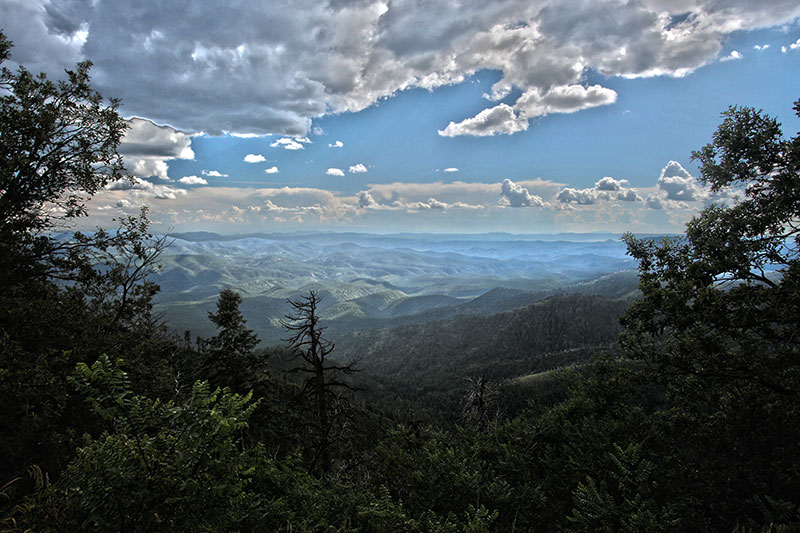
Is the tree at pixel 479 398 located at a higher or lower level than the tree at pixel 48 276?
lower

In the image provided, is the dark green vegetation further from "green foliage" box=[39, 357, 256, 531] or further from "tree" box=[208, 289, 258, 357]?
"tree" box=[208, 289, 258, 357]

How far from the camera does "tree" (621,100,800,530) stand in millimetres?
6879

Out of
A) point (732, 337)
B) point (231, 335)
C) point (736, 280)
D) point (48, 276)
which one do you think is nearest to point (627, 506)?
point (732, 337)

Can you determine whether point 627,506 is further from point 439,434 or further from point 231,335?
point 231,335

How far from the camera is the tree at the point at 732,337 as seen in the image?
6879mm

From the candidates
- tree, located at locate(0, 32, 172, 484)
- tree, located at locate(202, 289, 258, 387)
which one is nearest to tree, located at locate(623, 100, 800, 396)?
tree, located at locate(0, 32, 172, 484)

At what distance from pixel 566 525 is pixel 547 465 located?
211 centimetres

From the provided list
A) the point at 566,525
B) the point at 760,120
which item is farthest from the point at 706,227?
the point at 566,525

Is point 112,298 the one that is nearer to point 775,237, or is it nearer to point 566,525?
point 566,525

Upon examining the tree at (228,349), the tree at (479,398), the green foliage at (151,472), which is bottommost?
the tree at (479,398)

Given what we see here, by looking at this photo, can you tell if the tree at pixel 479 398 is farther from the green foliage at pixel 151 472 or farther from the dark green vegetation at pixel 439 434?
the green foliage at pixel 151 472

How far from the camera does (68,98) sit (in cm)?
1162

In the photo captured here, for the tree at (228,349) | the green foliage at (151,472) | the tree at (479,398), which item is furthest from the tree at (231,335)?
the green foliage at (151,472)

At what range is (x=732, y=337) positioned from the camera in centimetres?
815
